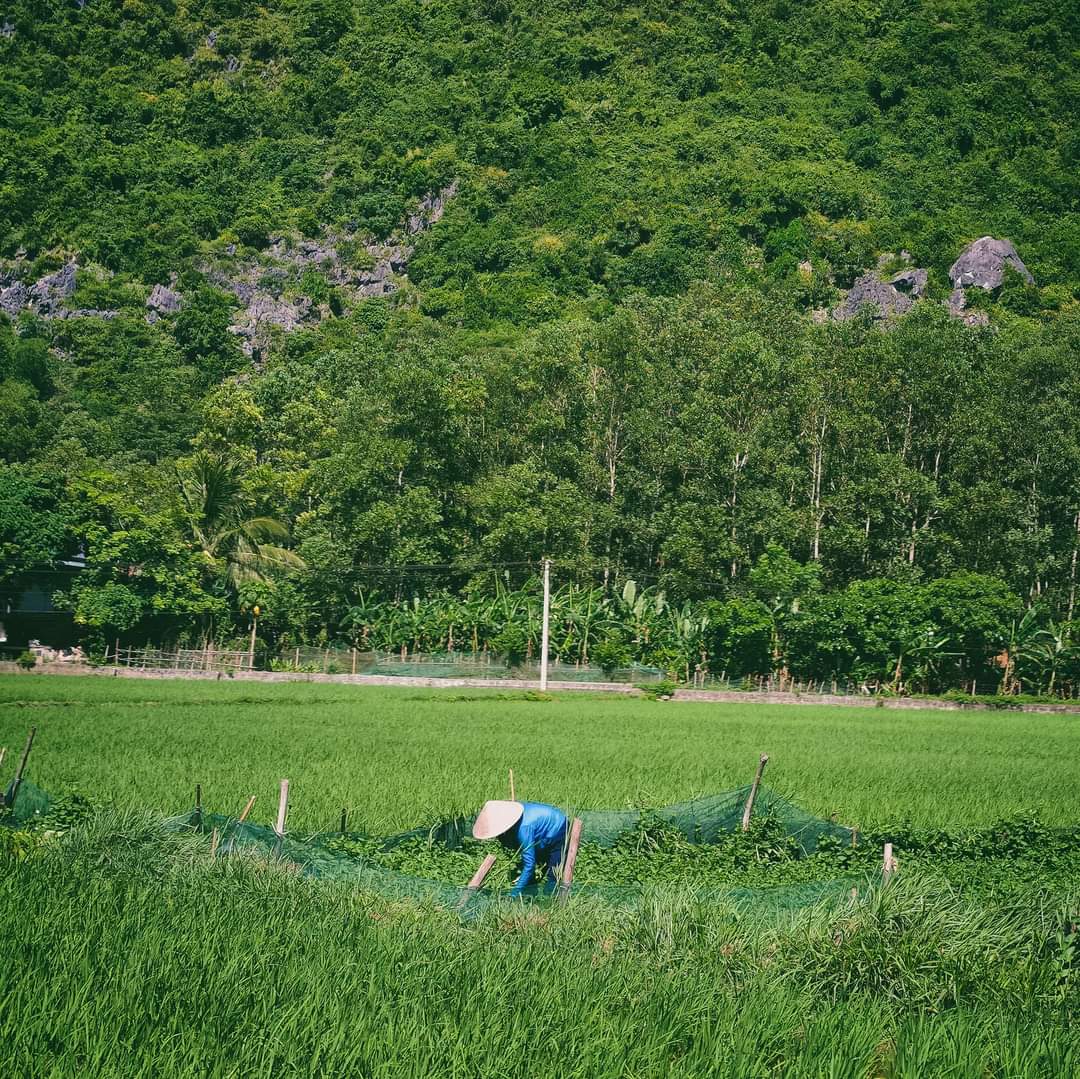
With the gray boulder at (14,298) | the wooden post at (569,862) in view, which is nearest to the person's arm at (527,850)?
the wooden post at (569,862)

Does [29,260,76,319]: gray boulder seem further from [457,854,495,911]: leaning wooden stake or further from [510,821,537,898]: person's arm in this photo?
[457,854,495,911]: leaning wooden stake

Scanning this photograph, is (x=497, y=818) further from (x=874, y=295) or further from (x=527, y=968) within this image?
(x=874, y=295)

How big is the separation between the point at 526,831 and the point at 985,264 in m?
95.1

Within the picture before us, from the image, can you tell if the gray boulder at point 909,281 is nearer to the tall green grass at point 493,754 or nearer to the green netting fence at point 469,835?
the tall green grass at point 493,754

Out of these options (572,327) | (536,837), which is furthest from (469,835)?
(572,327)

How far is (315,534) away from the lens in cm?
5256

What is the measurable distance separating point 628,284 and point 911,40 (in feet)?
224

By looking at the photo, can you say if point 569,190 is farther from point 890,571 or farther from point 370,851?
point 370,851

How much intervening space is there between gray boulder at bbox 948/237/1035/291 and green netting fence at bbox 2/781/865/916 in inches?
3476

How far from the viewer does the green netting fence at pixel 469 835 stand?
7.70 m

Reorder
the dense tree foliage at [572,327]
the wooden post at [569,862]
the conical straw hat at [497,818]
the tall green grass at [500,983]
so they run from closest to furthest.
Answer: the tall green grass at [500,983]
the wooden post at [569,862]
the conical straw hat at [497,818]
the dense tree foliage at [572,327]

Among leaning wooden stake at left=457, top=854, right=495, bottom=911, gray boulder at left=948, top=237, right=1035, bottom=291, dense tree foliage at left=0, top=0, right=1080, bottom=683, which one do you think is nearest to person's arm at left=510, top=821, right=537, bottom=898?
leaning wooden stake at left=457, top=854, right=495, bottom=911

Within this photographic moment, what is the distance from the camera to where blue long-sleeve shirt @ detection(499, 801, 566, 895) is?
8.55 meters

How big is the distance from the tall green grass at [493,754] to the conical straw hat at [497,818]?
11.6 ft
